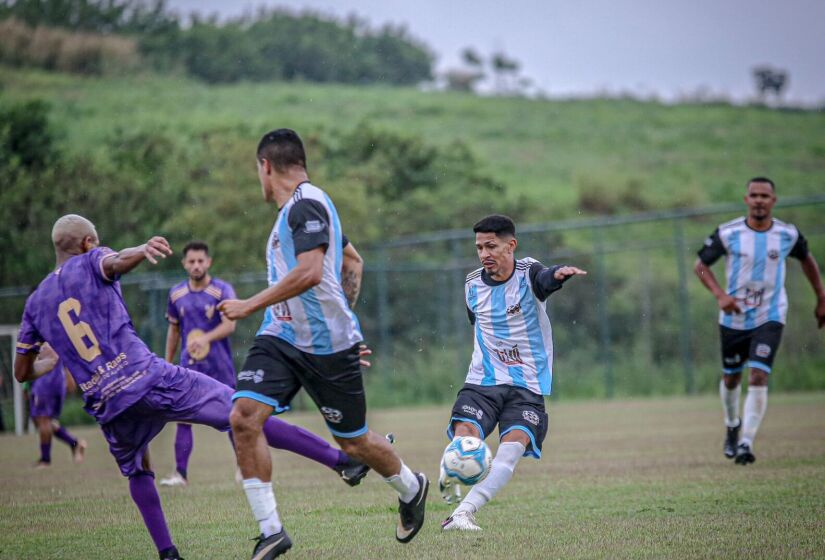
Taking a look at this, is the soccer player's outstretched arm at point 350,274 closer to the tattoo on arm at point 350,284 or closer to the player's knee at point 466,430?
the tattoo on arm at point 350,284

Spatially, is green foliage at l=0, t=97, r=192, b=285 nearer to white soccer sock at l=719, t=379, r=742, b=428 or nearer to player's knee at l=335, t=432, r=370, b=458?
white soccer sock at l=719, t=379, r=742, b=428

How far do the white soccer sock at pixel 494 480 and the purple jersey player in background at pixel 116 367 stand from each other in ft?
5.36

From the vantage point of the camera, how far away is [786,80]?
68750mm

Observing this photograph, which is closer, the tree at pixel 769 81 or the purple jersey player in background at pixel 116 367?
the purple jersey player in background at pixel 116 367

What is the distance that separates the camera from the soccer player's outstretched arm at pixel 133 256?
6039 millimetres

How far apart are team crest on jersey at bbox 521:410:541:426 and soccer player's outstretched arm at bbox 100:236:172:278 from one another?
258 centimetres

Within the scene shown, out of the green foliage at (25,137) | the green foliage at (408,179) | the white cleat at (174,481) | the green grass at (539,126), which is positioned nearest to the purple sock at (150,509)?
the white cleat at (174,481)

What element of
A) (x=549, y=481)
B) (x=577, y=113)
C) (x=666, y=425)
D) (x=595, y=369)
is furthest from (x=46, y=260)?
(x=577, y=113)

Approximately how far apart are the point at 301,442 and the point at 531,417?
1.49 m

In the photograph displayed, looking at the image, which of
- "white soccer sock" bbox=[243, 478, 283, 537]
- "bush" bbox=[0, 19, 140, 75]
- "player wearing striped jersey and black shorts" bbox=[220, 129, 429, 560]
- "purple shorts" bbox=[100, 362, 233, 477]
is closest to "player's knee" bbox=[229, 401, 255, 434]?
"player wearing striped jersey and black shorts" bbox=[220, 129, 429, 560]

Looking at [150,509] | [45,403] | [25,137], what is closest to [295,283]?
[150,509]

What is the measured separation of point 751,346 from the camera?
10977 mm

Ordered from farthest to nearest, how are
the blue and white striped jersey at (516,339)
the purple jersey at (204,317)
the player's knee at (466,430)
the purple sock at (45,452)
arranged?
the purple sock at (45,452) < the purple jersey at (204,317) < the blue and white striped jersey at (516,339) < the player's knee at (466,430)

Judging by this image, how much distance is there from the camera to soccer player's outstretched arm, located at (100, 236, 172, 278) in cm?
604
